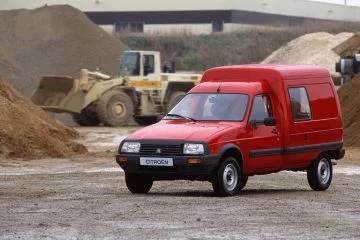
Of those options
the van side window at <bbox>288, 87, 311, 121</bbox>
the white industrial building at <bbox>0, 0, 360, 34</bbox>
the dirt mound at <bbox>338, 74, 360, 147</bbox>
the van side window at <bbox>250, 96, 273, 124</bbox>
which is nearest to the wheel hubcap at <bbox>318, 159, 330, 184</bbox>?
the van side window at <bbox>288, 87, 311, 121</bbox>

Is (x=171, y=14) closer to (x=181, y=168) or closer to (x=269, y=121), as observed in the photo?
(x=269, y=121)

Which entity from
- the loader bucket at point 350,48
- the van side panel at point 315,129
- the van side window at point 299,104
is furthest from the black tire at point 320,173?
the loader bucket at point 350,48

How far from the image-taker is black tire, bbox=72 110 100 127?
4381 centimetres

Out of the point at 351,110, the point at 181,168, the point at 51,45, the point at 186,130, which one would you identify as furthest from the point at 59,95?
the point at 181,168

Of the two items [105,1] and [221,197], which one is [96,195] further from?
[105,1]

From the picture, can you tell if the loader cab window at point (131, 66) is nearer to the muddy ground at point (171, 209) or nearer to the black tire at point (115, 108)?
the black tire at point (115, 108)

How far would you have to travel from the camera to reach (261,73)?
18750 mm

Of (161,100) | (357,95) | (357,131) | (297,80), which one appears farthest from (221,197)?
(161,100)

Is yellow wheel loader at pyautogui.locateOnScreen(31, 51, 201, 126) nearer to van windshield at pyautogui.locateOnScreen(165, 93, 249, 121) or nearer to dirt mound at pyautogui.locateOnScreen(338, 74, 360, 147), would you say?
dirt mound at pyautogui.locateOnScreen(338, 74, 360, 147)

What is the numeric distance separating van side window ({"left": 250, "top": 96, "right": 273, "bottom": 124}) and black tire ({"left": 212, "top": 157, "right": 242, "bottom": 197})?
0.94m

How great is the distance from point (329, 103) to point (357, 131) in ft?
44.9

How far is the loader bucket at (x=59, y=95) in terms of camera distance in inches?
1666

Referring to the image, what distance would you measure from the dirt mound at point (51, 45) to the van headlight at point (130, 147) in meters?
39.7

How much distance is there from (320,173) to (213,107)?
7.60ft
